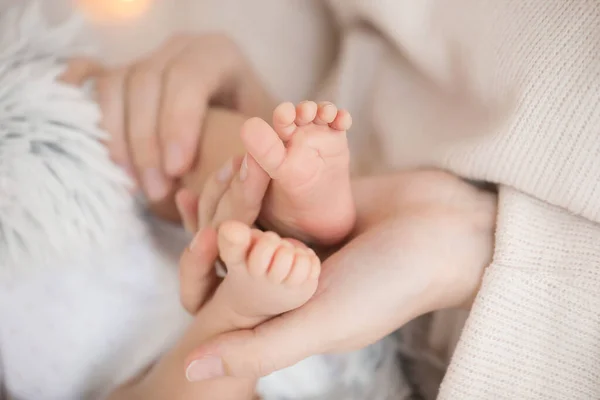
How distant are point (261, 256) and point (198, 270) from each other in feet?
0.44

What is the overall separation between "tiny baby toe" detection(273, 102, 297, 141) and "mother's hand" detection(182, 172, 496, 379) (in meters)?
0.13

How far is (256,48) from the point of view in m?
0.95

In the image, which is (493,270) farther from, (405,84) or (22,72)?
(22,72)

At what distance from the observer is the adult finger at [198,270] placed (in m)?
0.52

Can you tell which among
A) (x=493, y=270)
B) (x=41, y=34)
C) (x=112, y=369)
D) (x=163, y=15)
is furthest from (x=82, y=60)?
(x=493, y=270)

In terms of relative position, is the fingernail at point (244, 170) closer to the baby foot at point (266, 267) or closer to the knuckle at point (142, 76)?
the baby foot at point (266, 267)

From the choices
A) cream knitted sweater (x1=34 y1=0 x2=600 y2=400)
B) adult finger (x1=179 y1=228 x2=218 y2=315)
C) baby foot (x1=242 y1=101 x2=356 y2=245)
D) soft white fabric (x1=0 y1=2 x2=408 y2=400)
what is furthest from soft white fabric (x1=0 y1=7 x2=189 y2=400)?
cream knitted sweater (x1=34 y1=0 x2=600 y2=400)

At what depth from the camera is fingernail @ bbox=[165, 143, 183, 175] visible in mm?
688

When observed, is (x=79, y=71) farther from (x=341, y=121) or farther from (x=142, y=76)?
(x=341, y=121)

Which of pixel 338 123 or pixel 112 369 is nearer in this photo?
pixel 338 123

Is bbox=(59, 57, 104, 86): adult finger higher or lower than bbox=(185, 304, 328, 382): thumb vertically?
higher

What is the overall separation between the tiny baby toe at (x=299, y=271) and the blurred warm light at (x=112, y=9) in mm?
611

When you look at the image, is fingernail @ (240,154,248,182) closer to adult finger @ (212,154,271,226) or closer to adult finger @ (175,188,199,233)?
adult finger @ (212,154,271,226)

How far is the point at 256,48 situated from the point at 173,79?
26 centimetres
